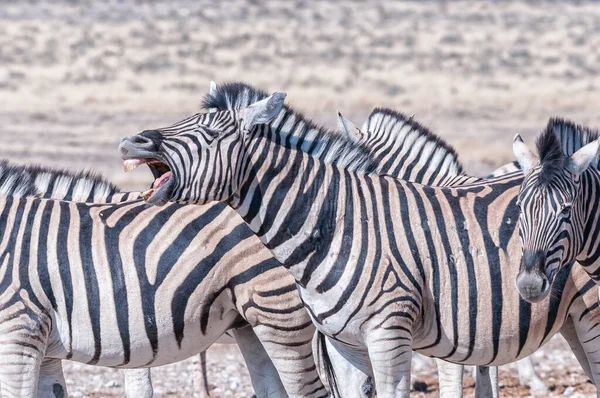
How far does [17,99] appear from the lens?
31297 millimetres

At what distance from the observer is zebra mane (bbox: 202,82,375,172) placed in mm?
5984

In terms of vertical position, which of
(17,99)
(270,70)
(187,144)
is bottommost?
(187,144)

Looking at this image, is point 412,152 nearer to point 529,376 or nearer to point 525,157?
point 525,157

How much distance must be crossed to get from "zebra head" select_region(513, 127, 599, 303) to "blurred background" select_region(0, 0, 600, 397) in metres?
4.11

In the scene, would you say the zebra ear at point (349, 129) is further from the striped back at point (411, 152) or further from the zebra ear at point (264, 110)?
the zebra ear at point (264, 110)

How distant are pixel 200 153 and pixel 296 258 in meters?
0.81

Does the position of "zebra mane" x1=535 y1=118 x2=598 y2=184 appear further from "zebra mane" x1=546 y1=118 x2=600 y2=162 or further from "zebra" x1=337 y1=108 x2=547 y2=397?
"zebra" x1=337 y1=108 x2=547 y2=397

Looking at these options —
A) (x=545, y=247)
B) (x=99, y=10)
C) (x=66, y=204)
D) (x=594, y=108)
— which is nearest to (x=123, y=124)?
(x=594, y=108)

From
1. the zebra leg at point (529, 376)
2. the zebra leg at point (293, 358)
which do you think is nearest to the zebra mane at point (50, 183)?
the zebra leg at point (293, 358)

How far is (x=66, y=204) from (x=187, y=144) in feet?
4.77

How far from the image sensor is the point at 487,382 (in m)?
7.71

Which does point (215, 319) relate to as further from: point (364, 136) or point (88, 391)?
point (88, 391)

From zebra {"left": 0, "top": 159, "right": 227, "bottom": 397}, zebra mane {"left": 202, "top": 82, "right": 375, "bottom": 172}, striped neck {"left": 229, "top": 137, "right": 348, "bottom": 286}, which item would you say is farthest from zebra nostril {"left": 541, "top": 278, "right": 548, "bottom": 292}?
zebra {"left": 0, "top": 159, "right": 227, "bottom": 397}

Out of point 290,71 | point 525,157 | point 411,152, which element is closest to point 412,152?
point 411,152
